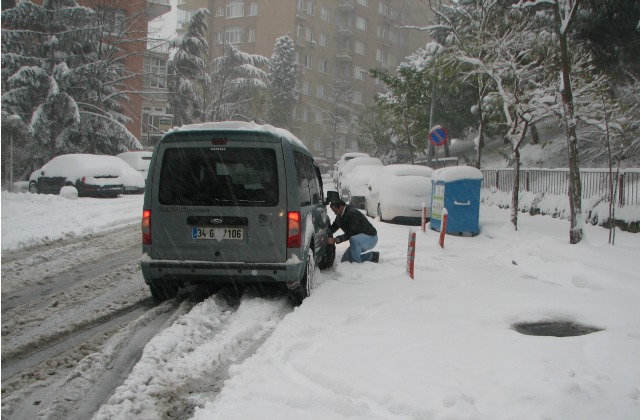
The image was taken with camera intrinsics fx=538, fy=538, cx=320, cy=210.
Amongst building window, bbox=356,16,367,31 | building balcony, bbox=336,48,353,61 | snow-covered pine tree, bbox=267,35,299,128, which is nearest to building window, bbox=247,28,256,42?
snow-covered pine tree, bbox=267,35,299,128

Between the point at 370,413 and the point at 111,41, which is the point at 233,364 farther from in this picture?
the point at 111,41

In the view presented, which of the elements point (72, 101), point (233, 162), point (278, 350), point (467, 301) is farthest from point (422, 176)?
point (72, 101)

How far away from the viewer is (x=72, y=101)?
81.8ft

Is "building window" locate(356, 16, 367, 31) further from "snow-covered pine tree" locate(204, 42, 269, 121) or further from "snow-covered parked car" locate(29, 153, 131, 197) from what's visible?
"snow-covered parked car" locate(29, 153, 131, 197)

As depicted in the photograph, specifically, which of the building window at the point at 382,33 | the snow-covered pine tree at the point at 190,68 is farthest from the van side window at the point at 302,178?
the building window at the point at 382,33

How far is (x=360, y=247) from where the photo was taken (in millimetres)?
8398

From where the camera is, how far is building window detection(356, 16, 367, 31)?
7144cm

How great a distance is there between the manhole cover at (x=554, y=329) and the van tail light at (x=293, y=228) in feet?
7.86

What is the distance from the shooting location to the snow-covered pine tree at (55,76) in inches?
955

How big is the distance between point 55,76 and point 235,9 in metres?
41.2

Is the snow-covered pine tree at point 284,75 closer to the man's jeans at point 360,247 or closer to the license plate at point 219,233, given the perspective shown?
the man's jeans at point 360,247

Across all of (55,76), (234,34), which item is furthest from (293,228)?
(234,34)

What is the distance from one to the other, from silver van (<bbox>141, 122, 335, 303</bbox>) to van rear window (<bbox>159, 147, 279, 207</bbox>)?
0.01 metres

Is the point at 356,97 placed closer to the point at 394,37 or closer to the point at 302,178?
the point at 394,37
